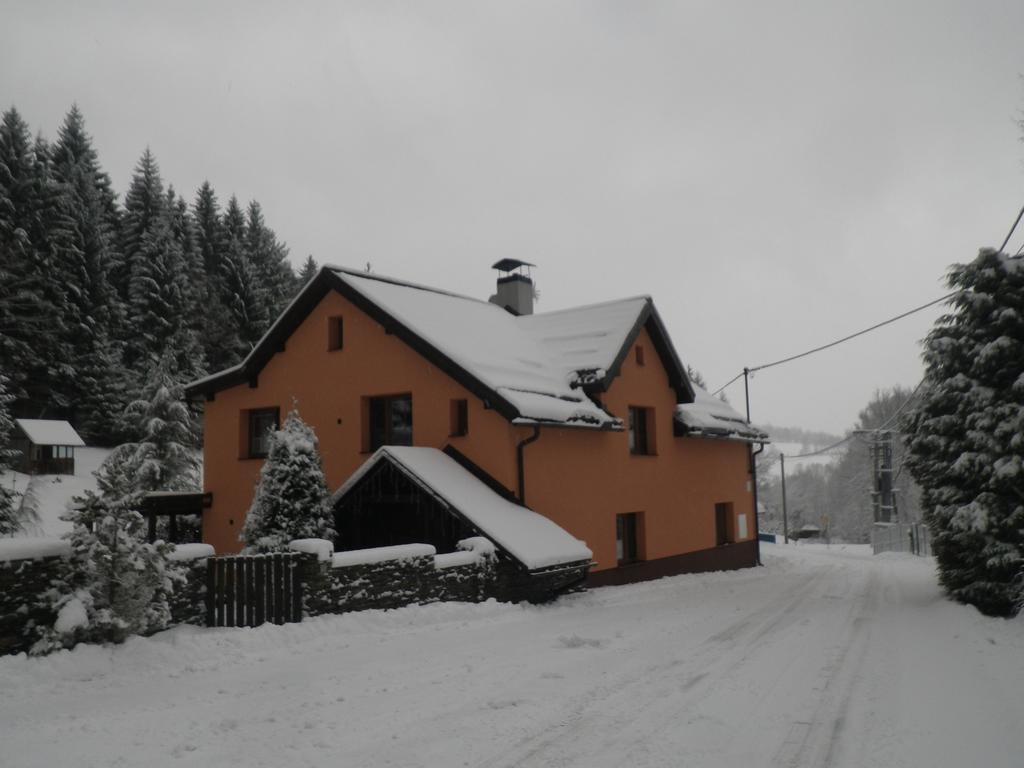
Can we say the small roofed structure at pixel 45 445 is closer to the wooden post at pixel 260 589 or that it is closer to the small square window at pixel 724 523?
the small square window at pixel 724 523

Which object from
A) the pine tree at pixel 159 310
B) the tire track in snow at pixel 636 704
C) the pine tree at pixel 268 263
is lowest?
the tire track in snow at pixel 636 704

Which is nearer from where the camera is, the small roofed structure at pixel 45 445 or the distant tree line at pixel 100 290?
the small roofed structure at pixel 45 445

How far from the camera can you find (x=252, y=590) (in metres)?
10.7

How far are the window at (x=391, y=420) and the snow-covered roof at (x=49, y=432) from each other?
31.9 m

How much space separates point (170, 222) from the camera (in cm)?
5725

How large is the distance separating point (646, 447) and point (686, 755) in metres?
15.4

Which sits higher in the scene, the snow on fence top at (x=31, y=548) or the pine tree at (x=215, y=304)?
the pine tree at (x=215, y=304)

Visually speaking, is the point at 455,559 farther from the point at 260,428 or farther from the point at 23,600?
the point at 260,428

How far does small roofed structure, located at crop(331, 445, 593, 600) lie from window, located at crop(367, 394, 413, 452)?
6.13ft

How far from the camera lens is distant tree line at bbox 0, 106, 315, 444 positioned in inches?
1743

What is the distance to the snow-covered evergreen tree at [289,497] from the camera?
13.7 metres

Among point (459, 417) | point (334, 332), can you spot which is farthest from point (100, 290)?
point (459, 417)

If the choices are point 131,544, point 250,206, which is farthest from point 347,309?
point 250,206

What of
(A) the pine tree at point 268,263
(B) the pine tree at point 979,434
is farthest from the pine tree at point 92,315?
(B) the pine tree at point 979,434
